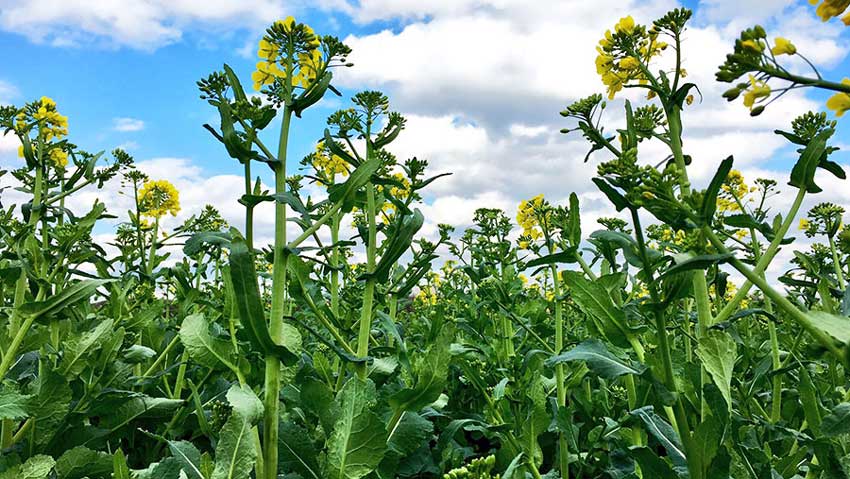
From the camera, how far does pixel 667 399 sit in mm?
1601

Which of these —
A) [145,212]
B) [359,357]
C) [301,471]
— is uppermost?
[145,212]

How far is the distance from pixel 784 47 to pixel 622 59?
1273mm

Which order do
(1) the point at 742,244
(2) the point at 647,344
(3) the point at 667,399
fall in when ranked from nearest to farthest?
(3) the point at 667,399
(1) the point at 742,244
(2) the point at 647,344

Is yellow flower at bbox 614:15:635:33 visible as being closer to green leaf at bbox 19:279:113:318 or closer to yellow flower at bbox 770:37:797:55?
yellow flower at bbox 770:37:797:55

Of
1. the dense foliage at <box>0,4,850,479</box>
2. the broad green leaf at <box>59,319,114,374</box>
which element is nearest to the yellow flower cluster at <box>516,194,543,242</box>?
the dense foliage at <box>0,4,850,479</box>

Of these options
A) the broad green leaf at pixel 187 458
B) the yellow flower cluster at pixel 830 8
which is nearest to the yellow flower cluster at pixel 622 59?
the yellow flower cluster at pixel 830 8

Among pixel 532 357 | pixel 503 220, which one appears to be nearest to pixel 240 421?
pixel 532 357

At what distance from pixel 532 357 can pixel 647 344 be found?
2.30ft

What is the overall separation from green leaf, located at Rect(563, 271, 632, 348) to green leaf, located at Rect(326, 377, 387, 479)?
2.45ft

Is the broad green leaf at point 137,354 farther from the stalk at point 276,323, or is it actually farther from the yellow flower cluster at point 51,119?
the yellow flower cluster at point 51,119

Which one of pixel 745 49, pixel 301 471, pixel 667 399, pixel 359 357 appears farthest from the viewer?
pixel 359 357

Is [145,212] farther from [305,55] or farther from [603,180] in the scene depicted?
[603,180]

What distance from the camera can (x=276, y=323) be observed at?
70.6 inches

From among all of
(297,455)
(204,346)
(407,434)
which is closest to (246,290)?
(204,346)
